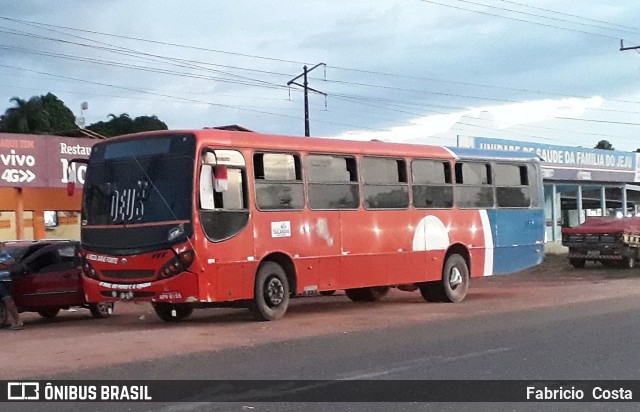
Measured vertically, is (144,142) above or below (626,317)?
above

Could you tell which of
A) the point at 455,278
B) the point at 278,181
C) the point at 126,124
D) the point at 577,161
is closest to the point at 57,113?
the point at 126,124

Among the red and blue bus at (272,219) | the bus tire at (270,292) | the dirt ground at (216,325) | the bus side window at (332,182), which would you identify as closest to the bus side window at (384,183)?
the red and blue bus at (272,219)

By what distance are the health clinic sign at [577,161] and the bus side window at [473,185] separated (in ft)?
58.7

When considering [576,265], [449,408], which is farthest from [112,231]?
[576,265]

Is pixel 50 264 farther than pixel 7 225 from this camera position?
No

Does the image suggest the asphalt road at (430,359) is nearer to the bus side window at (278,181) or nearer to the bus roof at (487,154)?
the bus side window at (278,181)

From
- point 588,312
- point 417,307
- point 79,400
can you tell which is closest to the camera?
point 79,400

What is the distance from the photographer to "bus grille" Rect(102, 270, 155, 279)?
14.2 metres

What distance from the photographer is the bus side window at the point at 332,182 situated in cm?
1634

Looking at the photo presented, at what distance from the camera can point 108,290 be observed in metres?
14.7

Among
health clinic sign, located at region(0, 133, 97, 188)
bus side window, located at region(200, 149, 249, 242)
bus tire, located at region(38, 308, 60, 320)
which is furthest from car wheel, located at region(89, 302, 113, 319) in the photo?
health clinic sign, located at region(0, 133, 97, 188)

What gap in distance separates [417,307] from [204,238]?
5.83m

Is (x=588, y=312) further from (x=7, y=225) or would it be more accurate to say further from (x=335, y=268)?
(x=7, y=225)

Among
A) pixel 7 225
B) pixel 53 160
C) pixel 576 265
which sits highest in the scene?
pixel 53 160
